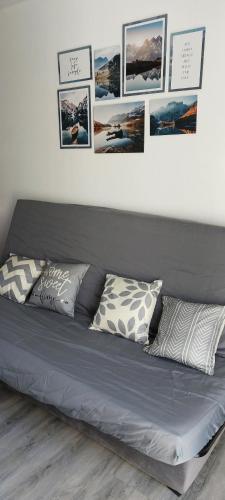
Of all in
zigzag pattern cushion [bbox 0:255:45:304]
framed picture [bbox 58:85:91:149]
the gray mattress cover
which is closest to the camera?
the gray mattress cover

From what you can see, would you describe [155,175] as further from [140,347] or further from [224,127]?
[140,347]

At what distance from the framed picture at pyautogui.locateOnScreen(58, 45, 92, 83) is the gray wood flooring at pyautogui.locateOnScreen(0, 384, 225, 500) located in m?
2.13

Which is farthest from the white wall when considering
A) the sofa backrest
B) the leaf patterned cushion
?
the leaf patterned cushion

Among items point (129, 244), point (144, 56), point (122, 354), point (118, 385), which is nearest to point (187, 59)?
point (144, 56)

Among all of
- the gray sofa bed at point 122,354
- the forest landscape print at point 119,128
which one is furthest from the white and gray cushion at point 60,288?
the forest landscape print at point 119,128

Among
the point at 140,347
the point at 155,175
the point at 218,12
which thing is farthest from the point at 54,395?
the point at 218,12

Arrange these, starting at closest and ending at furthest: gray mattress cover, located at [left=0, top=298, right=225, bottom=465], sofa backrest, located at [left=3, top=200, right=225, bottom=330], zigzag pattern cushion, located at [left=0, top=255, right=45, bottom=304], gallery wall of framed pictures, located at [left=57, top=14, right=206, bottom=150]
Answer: gray mattress cover, located at [left=0, top=298, right=225, bottom=465] → sofa backrest, located at [left=3, top=200, right=225, bottom=330] → gallery wall of framed pictures, located at [left=57, top=14, right=206, bottom=150] → zigzag pattern cushion, located at [left=0, top=255, right=45, bottom=304]

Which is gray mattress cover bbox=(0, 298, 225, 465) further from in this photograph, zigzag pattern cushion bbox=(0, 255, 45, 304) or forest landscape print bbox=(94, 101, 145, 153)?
forest landscape print bbox=(94, 101, 145, 153)

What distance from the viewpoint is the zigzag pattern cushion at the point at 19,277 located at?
244 centimetres

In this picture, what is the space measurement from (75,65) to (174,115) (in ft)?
2.77

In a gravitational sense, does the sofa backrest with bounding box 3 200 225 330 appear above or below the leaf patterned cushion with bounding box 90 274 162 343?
above

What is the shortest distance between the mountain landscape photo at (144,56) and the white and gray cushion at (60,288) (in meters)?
1.16

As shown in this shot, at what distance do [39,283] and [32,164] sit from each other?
3.62 feet

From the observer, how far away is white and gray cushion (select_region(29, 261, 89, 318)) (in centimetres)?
226
